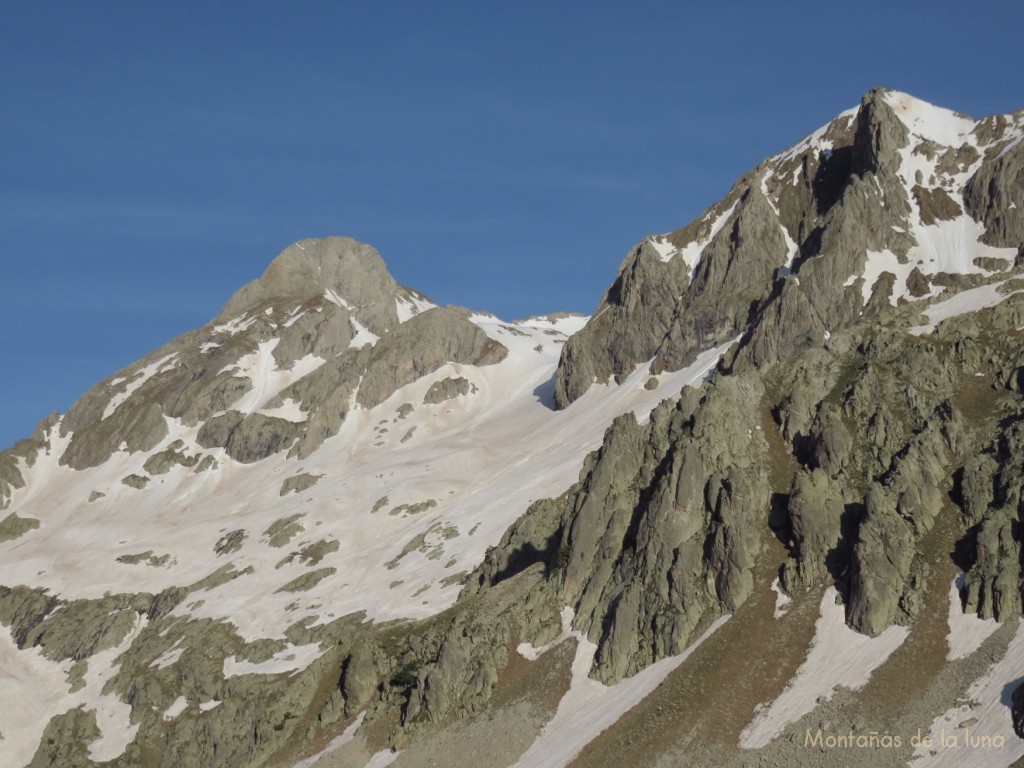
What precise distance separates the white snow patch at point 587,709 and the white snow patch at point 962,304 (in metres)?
43.8

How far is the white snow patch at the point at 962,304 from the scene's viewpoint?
112250mm

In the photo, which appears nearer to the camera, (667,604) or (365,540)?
(667,604)

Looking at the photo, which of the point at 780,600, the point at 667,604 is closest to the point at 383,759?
the point at 667,604

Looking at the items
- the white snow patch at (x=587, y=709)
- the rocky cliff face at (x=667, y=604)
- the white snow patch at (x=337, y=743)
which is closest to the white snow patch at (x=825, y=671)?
the rocky cliff face at (x=667, y=604)

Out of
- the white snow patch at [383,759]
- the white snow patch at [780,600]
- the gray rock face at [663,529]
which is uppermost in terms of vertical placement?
the gray rock face at [663,529]

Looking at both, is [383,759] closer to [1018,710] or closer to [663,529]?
[663,529]

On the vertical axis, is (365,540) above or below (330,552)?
above

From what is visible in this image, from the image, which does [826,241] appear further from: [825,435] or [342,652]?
[342,652]

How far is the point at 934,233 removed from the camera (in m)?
189

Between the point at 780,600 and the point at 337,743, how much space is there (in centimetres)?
3764

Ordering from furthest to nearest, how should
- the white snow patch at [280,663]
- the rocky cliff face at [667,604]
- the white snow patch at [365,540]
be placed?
the white snow patch at [365,540], the white snow patch at [280,663], the rocky cliff face at [667,604]

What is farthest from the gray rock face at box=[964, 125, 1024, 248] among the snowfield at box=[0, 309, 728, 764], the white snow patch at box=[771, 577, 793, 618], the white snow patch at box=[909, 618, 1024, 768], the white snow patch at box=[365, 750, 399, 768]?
the white snow patch at box=[365, 750, 399, 768]

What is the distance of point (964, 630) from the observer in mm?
73562

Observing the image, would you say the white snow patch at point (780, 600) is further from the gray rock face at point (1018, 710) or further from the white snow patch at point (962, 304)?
the white snow patch at point (962, 304)
